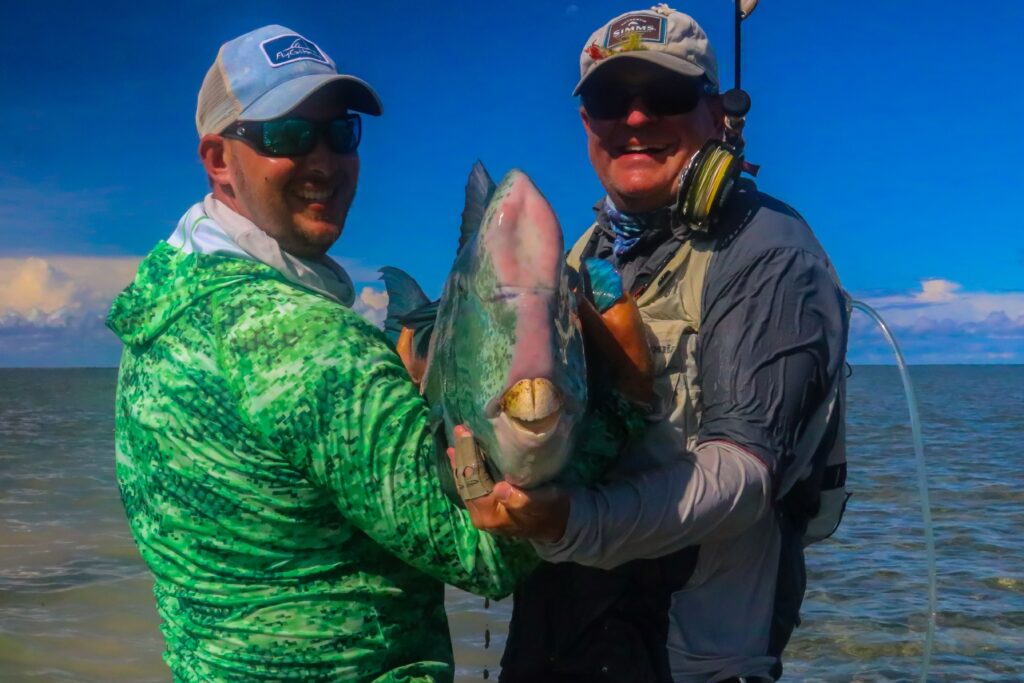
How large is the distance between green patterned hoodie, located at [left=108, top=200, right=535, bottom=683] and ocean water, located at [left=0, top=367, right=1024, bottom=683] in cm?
564

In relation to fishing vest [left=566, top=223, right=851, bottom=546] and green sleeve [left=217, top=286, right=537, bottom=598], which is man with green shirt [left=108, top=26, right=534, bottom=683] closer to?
green sleeve [left=217, top=286, right=537, bottom=598]

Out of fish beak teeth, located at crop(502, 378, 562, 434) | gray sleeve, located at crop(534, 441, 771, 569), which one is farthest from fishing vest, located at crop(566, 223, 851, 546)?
fish beak teeth, located at crop(502, 378, 562, 434)

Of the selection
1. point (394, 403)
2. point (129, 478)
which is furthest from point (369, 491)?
point (129, 478)

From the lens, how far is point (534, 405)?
1.65 metres

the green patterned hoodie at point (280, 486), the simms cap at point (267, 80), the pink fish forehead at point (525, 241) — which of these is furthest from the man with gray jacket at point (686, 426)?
the simms cap at point (267, 80)

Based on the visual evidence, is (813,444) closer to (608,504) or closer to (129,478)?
(608,504)

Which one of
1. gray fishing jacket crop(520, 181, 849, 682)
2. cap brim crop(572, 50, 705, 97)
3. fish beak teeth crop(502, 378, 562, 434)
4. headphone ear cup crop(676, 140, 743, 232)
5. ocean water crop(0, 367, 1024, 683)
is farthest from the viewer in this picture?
ocean water crop(0, 367, 1024, 683)

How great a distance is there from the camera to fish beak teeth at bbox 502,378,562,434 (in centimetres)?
165

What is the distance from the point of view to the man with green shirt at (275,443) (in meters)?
2.03

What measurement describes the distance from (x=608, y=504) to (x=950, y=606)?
8596 millimetres

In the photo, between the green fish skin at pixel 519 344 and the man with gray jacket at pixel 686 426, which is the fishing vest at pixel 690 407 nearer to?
the man with gray jacket at pixel 686 426

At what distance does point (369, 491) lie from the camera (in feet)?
6.64

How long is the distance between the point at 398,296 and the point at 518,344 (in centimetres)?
94

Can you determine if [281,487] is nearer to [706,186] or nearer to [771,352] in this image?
[771,352]
